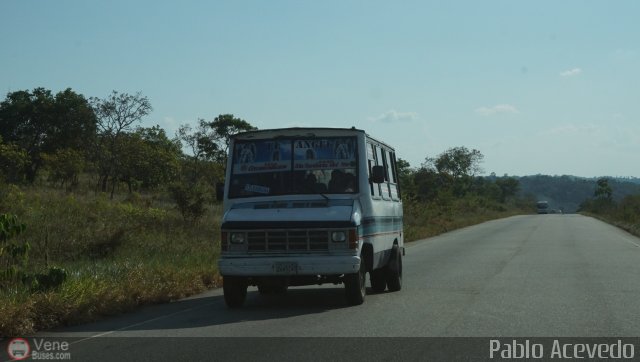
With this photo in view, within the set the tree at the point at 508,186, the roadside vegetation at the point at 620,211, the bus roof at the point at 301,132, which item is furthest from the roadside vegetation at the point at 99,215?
the tree at the point at 508,186

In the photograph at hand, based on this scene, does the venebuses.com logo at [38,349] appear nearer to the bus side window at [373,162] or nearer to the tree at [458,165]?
the bus side window at [373,162]

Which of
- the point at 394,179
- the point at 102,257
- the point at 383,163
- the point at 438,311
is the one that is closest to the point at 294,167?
→ the point at 383,163

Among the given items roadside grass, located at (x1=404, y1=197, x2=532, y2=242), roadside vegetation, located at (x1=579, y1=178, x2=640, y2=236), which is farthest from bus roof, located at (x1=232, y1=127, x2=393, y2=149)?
roadside vegetation, located at (x1=579, y1=178, x2=640, y2=236)

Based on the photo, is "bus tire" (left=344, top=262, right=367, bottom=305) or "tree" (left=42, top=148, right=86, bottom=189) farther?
"tree" (left=42, top=148, right=86, bottom=189)

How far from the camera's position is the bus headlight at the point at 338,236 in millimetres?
10195

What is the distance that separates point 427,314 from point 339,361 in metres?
3.28

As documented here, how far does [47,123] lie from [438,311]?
142 ft

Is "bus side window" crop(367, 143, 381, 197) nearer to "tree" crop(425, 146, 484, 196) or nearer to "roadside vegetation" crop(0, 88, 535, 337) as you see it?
"roadside vegetation" crop(0, 88, 535, 337)

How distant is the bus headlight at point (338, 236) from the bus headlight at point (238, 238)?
1.36 metres

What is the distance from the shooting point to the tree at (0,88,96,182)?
1839 inches

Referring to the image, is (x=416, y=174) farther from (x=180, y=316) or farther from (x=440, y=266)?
(x=180, y=316)

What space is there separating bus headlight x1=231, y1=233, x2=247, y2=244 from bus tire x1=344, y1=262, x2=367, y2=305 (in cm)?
168

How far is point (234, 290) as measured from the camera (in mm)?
10875

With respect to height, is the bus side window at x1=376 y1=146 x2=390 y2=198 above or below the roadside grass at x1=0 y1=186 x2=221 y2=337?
above
